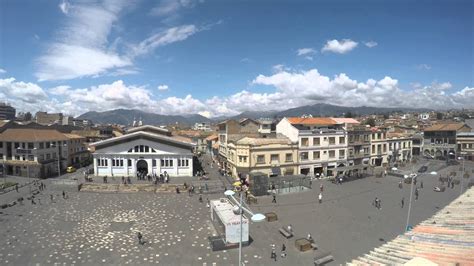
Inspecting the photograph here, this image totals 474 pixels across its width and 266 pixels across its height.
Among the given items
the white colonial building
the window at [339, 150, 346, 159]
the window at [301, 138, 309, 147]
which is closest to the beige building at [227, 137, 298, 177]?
the window at [301, 138, 309, 147]

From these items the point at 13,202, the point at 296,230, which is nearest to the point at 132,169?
the point at 13,202

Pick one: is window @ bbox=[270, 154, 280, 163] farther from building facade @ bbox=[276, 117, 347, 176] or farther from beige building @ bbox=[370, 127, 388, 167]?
beige building @ bbox=[370, 127, 388, 167]

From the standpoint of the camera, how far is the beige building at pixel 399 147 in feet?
226

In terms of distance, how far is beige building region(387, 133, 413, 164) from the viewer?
226 feet

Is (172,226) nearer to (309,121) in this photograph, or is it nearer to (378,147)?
(309,121)

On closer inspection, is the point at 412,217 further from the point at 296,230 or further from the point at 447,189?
the point at 447,189

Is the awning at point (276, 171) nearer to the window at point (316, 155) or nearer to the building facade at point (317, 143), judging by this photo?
the building facade at point (317, 143)

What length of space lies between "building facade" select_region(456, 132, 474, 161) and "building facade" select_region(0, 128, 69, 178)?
305 ft

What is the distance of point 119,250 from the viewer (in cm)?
2352

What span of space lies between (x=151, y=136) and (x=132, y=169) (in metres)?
6.93

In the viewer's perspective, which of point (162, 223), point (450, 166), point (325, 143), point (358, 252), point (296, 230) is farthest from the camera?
point (450, 166)

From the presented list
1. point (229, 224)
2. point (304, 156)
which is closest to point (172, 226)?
point (229, 224)

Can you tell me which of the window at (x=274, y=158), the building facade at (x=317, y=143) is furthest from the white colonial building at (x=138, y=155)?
the building facade at (x=317, y=143)

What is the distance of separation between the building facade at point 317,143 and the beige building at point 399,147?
18168 millimetres
